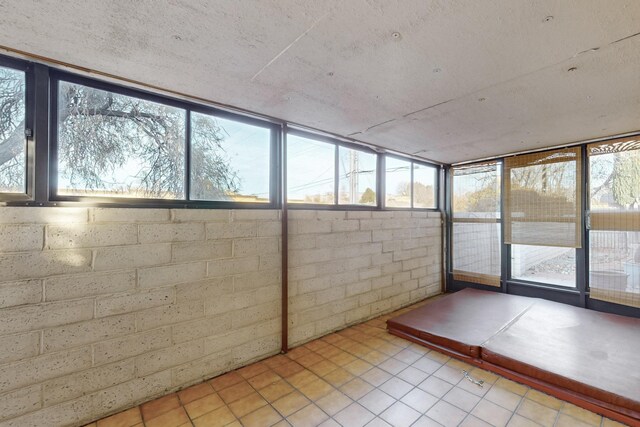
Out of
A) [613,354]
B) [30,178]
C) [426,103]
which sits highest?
[426,103]

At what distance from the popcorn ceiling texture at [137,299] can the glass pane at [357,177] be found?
0.52m

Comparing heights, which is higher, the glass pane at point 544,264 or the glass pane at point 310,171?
the glass pane at point 310,171

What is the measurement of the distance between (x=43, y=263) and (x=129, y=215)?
55 centimetres

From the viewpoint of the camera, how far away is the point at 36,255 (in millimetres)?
1781

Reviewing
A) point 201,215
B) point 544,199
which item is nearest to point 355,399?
point 201,215

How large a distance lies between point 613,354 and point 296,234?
3.12 m

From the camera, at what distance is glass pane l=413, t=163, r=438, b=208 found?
482 cm

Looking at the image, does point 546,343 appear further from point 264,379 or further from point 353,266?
point 264,379

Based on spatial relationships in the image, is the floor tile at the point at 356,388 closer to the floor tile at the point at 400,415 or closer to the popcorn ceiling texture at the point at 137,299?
the floor tile at the point at 400,415

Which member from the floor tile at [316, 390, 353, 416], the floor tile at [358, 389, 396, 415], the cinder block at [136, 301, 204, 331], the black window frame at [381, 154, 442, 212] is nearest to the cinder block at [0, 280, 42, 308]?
the cinder block at [136, 301, 204, 331]

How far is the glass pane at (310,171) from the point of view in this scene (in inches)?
124

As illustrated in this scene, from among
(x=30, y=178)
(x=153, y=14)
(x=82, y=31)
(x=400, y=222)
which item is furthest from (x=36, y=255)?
(x=400, y=222)

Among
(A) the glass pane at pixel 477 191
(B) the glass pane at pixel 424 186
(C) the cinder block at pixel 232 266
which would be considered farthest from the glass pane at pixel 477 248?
(C) the cinder block at pixel 232 266

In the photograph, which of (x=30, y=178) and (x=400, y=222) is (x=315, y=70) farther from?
(x=400, y=222)
